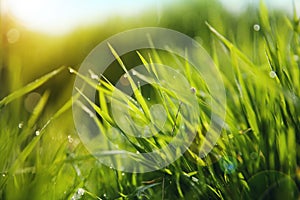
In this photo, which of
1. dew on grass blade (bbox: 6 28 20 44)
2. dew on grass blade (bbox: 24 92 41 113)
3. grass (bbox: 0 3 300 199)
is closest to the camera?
grass (bbox: 0 3 300 199)

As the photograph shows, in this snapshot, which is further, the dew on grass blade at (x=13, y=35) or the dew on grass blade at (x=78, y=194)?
the dew on grass blade at (x=13, y=35)

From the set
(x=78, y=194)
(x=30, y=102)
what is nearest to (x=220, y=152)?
(x=78, y=194)

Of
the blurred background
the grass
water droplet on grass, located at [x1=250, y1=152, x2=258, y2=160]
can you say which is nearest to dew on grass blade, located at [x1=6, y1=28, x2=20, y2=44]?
the blurred background

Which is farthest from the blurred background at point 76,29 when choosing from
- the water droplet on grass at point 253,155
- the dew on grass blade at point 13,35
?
the water droplet on grass at point 253,155

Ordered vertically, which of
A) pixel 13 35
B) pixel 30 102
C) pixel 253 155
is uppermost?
pixel 13 35

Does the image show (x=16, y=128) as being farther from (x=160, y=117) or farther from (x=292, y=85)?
(x=292, y=85)

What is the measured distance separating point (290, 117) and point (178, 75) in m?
0.22

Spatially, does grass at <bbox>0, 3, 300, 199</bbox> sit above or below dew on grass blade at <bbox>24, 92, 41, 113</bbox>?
below

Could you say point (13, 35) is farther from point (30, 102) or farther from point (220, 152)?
point (220, 152)

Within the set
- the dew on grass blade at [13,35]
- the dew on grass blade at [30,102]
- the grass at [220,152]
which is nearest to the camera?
the grass at [220,152]

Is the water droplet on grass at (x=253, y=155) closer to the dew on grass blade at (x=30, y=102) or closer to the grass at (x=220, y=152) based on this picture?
the grass at (x=220, y=152)

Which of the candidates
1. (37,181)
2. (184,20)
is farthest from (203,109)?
(184,20)

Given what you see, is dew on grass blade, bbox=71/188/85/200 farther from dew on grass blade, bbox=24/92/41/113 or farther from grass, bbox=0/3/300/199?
dew on grass blade, bbox=24/92/41/113

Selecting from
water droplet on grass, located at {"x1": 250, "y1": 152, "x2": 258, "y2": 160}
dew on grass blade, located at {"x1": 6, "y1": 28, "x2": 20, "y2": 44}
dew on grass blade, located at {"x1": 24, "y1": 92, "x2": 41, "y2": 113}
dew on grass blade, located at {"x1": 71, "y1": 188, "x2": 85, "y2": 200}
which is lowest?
water droplet on grass, located at {"x1": 250, "y1": 152, "x2": 258, "y2": 160}
